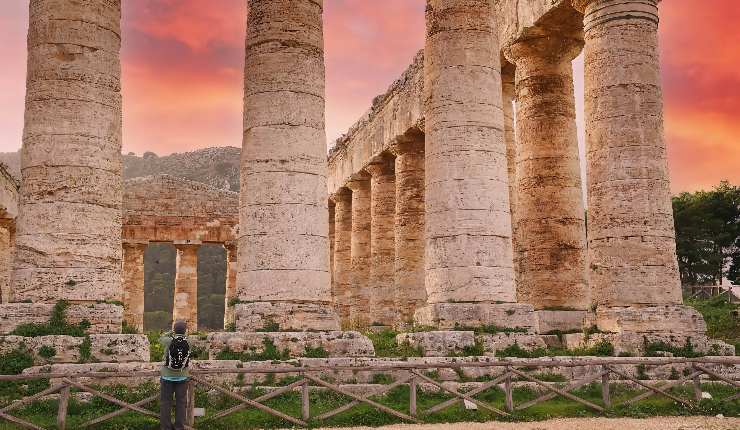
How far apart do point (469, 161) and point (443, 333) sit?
185 inches

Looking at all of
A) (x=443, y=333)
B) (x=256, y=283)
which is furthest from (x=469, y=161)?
(x=256, y=283)

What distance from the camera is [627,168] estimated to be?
64.8ft

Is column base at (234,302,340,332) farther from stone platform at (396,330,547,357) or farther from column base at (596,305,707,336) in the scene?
column base at (596,305,707,336)

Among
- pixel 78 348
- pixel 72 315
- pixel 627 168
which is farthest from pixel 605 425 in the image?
pixel 72 315

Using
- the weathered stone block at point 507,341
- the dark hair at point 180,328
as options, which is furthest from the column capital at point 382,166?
the dark hair at point 180,328

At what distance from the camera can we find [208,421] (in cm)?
1291

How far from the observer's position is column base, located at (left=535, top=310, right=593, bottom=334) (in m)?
22.8

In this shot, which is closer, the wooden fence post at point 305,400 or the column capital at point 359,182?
the wooden fence post at point 305,400

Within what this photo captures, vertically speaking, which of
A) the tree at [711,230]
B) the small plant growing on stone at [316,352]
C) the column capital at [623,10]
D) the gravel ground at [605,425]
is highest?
the column capital at [623,10]

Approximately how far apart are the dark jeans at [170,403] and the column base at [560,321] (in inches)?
527

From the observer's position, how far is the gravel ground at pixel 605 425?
13.2 meters

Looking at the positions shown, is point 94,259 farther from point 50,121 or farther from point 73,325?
point 50,121

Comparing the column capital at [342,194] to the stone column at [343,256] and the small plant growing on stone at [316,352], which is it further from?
the small plant growing on stone at [316,352]

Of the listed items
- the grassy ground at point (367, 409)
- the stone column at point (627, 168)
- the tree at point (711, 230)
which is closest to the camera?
the grassy ground at point (367, 409)
